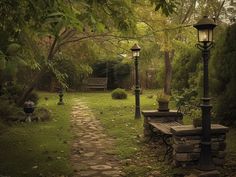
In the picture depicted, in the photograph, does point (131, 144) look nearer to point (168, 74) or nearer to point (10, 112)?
point (10, 112)

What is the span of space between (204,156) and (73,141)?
4.30m

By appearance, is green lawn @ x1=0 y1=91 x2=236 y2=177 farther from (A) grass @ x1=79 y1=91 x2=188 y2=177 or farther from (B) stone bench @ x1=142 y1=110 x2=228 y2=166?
(B) stone bench @ x1=142 y1=110 x2=228 y2=166

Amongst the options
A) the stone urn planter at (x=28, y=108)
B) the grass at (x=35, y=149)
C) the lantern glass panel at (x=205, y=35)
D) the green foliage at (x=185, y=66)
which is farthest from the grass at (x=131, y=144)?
the green foliage at (x=185, y=66)

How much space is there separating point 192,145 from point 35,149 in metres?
3.98

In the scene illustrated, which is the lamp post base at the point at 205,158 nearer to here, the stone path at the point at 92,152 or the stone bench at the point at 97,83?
the stone path at the point at 92,152

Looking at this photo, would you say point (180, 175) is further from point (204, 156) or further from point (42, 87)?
point (42, 87)

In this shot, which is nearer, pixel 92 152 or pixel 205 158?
pixel 205 158

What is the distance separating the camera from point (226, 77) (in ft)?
37.9

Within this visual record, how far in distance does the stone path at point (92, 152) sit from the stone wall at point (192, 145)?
3.73 feet

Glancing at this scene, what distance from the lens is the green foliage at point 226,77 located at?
11023 millimetres

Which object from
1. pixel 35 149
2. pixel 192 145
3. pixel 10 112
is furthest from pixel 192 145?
pixel 10 112

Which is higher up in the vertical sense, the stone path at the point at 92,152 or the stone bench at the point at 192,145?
the stone bench at the point at 192,145

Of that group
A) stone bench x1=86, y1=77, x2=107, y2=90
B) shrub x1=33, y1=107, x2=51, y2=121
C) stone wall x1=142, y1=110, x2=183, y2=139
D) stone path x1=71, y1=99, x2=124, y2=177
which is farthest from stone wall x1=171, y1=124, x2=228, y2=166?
stone bench x1=86, y1=77, x2=107, y2=90

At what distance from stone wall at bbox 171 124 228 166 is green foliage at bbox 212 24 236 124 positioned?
13.6 ft
